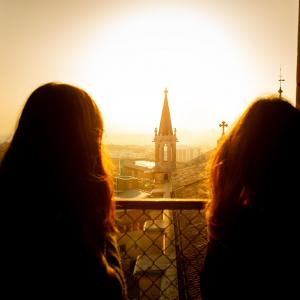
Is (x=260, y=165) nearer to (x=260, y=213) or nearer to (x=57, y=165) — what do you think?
(x=260, y=213)

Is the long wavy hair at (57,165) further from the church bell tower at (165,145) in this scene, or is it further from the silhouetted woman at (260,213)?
the church bell tower at (165,145)

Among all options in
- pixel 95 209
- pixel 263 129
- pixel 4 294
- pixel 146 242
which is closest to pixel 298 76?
pixel 263 129

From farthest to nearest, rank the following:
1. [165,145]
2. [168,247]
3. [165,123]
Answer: [165,145]
[165,123]
[168,247]

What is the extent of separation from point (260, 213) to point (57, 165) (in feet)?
3.04

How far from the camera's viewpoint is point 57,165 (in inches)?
52.7

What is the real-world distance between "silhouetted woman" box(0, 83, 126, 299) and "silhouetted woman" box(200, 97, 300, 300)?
553 millimetres

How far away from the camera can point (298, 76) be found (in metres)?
2.76

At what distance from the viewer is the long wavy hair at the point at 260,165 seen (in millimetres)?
1410

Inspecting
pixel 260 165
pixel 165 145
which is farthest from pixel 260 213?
pixel 165 145

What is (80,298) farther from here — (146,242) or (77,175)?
(146,242)

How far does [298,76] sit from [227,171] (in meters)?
1.65

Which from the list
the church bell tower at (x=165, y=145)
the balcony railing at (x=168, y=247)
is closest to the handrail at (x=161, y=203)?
the balcony railing at (x=168, y=247)

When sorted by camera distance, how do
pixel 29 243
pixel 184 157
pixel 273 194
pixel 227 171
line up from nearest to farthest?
pixel 29 243 → pixel 273 194 → pixel 227 171 → pixel 184 157

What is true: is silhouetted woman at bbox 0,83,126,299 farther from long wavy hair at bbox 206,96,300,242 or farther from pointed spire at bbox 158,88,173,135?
pointed spire at bbox 158,88,173,135
